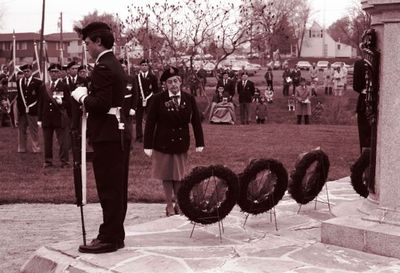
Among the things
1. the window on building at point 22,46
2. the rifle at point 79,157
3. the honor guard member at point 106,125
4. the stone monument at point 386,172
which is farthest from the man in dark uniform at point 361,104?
the window on building at point 22,46

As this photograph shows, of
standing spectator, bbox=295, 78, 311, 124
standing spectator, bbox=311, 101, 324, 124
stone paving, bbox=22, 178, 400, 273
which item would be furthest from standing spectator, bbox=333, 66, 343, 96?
stone paving, bbox=22, 178, 400, 273

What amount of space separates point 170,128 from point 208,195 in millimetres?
1916

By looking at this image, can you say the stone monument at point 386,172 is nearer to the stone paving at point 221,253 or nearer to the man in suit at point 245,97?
the stone paving at point 221,253

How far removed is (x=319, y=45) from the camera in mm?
107688

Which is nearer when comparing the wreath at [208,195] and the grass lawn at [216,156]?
the wreath at [208,195]

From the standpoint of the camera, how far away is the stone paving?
6.38 meters

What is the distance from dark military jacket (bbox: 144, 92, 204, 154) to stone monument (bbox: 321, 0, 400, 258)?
258 centimetres

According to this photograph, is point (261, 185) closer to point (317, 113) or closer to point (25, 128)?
point (25, 128)

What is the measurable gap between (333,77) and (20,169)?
85.6 feet

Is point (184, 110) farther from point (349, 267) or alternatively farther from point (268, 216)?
point (349, 267)

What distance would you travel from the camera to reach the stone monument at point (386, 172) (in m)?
6.75

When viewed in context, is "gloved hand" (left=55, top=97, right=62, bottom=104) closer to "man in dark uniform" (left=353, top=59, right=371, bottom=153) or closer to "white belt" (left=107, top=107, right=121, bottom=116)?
"man in dark uniform" (left=353, top=59, right=371, bottom=153)

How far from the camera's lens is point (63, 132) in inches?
584

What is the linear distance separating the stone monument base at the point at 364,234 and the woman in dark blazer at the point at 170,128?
2475 millimetres
